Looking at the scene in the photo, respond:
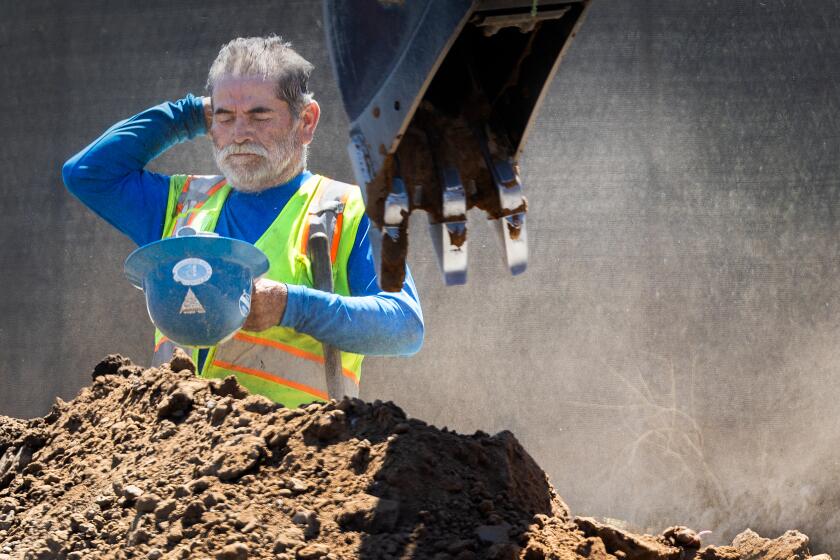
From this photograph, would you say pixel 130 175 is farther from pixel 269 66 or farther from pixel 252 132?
pixel 269 66

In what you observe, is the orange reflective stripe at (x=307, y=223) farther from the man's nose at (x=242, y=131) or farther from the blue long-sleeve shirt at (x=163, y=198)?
the man's nose at (x=242, y=131)

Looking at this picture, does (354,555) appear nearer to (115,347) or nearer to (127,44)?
(115,347)

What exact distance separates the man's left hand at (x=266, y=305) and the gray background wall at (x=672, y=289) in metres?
1.72

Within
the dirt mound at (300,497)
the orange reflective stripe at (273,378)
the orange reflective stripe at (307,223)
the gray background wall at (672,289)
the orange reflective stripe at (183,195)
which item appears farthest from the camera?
the gray background wall at (672,289)

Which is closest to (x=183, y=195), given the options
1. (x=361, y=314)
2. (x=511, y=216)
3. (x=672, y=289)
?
(x=361, y=314)

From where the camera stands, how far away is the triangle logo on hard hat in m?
2.45

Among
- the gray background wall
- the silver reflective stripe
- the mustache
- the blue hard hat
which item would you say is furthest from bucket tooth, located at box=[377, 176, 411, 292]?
the gray background wall

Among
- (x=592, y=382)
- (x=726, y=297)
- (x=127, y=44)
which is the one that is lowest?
(x=592, y=382)

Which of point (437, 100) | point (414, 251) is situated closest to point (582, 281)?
point (414, 251)

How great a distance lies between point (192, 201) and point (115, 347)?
1.48m

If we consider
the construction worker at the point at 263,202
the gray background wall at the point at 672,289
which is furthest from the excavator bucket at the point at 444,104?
the gray background wall at the point at 672,289

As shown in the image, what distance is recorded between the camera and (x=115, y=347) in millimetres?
4461

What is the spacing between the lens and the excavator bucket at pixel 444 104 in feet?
5.69

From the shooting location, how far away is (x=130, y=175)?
315cm
